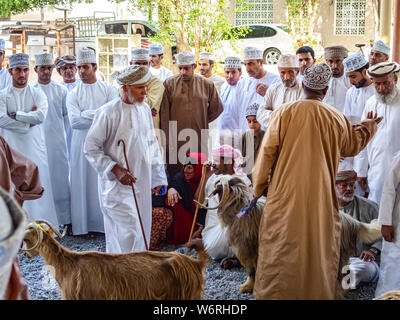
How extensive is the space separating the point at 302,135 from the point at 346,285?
141cm

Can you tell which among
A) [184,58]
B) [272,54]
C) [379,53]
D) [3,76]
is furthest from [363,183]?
[272,54]

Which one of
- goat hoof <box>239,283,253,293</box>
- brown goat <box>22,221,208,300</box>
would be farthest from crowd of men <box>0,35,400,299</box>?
goat hoof <box>239,283,253,293</box>

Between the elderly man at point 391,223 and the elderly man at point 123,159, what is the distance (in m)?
1.92

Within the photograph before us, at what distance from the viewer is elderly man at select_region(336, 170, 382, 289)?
443 centimetres

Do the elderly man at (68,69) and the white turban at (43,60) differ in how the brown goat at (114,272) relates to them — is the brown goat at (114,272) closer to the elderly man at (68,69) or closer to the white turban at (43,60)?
the elderly man at (68,69)

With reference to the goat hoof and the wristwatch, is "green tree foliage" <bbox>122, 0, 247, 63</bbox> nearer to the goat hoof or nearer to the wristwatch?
the wristwatch

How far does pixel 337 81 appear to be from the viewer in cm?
635

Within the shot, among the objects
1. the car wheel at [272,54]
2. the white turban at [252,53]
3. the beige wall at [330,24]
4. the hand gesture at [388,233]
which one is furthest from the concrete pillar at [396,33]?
the beige wall at [330,24]

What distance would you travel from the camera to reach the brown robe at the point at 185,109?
20.3 ft

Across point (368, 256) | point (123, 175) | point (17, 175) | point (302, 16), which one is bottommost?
point (368, 256)

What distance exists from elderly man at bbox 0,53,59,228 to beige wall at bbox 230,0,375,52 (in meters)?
15.2

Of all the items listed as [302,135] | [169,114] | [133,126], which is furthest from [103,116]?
[169,114]

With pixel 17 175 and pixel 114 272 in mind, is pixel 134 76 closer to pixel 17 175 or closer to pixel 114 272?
pixel 17 175

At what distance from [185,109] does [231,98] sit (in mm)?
1168
